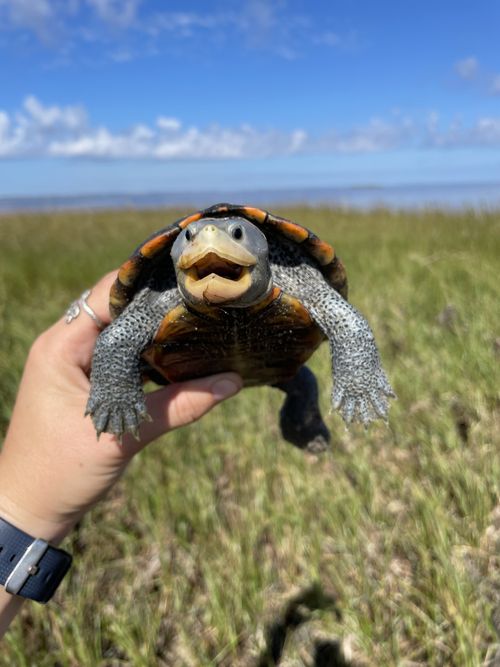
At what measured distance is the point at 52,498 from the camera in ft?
5.20

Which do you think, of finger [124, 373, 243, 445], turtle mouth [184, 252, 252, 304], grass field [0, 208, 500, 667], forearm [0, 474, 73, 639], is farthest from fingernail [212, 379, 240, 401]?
grass field [0, 208, 500, 667]

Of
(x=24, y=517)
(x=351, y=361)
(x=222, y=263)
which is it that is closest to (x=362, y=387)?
(x=351, y=361)

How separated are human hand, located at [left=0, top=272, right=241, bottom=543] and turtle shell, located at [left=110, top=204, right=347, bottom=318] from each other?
212 mm

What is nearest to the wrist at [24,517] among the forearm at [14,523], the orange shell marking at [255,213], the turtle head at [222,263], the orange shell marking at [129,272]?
the forearm at [14,523]

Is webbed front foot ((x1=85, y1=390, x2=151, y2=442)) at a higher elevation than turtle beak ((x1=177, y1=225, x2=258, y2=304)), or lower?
lower

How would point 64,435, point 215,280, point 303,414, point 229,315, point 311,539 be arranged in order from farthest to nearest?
point 311,539 → point 303,414 → point 64,435 → point 229,315 → point 215,280

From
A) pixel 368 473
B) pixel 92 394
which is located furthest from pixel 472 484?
pixel 92 394

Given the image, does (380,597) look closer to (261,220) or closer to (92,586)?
(92,586)

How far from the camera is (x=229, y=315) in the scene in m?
1.40

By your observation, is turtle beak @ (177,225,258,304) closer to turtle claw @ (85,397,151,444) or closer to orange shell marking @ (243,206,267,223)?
orange shell marking @ (243,206,267,223)

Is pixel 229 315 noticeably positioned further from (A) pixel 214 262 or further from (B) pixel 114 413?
(B) pixel 114 413

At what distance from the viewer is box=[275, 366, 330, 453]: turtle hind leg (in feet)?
6.59

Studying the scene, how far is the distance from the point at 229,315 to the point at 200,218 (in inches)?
12.0

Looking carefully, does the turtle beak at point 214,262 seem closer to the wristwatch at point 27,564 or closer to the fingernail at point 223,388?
the fingernail at point 223,388
